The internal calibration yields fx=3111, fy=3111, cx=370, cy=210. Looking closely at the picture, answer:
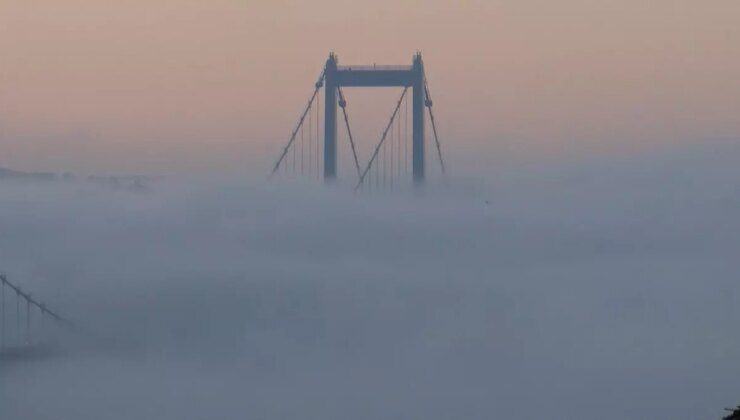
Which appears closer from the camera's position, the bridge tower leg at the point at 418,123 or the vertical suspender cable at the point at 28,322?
the bridge tower leg at the point at 418,123

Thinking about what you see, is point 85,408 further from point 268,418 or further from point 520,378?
point 520,378

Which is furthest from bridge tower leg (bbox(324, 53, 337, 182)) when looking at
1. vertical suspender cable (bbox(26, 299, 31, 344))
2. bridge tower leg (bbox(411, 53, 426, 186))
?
vertical suspender cable (bbox(26, 299, 31, 344))

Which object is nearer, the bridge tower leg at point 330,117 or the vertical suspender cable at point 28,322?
the bridge tower leg at point 330,117

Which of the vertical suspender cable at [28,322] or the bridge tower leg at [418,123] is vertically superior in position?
the bridge tower leg at [418,123]

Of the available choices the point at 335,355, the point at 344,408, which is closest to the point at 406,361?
the point at 335,355

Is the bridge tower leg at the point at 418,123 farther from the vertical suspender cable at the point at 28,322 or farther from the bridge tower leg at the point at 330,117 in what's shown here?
the vertical suspender cable at the point at 28,322

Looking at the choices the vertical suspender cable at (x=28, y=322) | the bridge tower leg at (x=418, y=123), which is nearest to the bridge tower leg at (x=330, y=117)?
the bridge tower leg at (x=418, y=123)

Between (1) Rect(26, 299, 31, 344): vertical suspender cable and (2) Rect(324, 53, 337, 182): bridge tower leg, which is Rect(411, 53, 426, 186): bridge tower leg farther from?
(1) Rect(26, 299, 31, 344): vertical suspender cable
